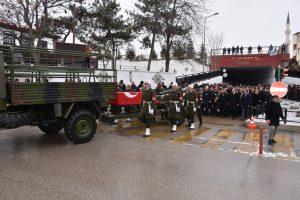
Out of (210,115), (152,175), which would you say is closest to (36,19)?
(210,115)

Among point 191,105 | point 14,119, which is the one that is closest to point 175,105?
point 191,105

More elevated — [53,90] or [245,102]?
[53,90]

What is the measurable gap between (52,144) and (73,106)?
118 cm

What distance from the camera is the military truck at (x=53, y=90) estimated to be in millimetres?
8867

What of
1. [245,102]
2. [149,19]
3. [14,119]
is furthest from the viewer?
[149,19]

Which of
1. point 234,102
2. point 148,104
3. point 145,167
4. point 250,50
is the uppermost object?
point 250,50

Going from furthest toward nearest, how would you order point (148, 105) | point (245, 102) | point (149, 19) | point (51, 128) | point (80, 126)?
point (149, 19), point (245, 102), point (148, 105), point (51, 128), point (80, 126)

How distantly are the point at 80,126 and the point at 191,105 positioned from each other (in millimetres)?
4886

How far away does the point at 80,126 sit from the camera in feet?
34.6

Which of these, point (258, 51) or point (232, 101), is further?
point (258, 51)

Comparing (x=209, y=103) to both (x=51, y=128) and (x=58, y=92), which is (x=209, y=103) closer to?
(x=51, y=128)

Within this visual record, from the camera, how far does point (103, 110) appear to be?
1166 centimetres

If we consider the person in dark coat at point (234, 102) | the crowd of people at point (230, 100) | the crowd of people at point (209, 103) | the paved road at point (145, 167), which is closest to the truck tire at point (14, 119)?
the paved road at point (145, 167)

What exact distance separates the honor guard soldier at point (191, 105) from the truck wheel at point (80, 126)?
170 inches
